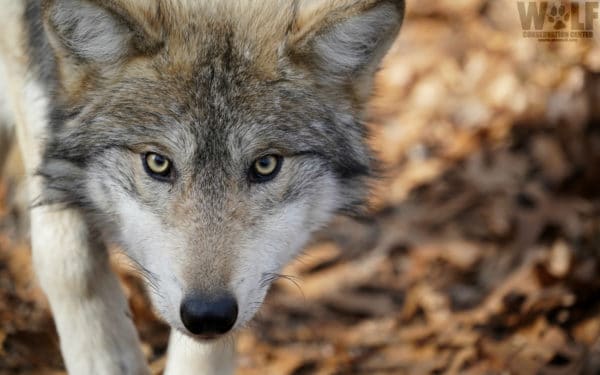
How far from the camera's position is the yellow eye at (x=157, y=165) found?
3598 millimetres

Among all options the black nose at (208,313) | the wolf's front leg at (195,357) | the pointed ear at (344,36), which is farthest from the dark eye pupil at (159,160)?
the wolf's front leg at (195,357)

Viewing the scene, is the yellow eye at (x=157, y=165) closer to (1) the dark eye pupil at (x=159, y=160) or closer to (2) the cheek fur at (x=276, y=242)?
(1) the dark eye pupil at (x=159, y=160)

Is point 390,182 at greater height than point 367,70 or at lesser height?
lesser

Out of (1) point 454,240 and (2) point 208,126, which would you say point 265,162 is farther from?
(1) point 454,240

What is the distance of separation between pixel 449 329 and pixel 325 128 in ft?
8.78

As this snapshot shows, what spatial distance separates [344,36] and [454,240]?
3.31 metres

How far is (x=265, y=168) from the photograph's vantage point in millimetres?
3697

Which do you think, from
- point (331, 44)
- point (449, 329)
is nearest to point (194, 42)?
point (331, 44)

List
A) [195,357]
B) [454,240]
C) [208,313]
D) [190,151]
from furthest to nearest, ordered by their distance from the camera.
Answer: [454,240]
[195,357]
[190,151]
[208,313]

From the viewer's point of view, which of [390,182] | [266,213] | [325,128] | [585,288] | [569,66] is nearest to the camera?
[266,213]

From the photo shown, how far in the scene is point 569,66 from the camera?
7605 millimetres

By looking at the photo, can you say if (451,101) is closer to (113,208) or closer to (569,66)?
(569,66)

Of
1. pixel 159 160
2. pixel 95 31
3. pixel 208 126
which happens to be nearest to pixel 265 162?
pixel 208 126

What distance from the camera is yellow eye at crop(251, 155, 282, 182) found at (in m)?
3.68
